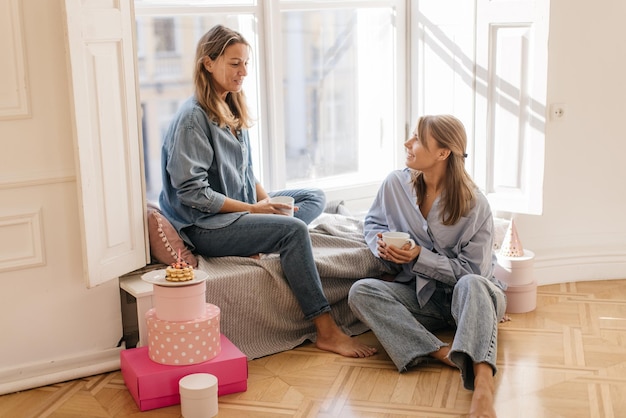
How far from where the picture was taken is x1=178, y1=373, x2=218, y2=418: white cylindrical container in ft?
8.86

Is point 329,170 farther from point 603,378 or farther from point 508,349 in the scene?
point 603,378

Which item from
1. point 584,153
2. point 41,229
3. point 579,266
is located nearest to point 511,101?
point 584,153

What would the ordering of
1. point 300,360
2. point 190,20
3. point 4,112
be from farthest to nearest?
point 190,20, point 300,360, point 4,112

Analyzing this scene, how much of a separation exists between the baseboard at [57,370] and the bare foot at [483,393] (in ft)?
4.19

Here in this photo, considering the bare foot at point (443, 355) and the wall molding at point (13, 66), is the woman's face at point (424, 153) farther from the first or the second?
the wall molding at point (13, 66)

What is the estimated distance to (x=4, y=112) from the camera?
2.82 metres

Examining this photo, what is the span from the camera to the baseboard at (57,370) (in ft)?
9.70

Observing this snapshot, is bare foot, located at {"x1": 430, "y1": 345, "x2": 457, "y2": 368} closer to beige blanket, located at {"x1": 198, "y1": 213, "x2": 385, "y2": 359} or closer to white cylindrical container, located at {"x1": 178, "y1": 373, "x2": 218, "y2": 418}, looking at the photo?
beige blanket, located at {"x1": 198, "y1": 213, "x2": 385, "y2": 359}

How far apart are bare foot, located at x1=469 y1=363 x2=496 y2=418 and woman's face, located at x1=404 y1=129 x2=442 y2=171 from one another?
79 centimetres

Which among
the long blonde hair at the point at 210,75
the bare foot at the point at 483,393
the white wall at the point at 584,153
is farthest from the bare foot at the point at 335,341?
the white wall at the point at 584,153

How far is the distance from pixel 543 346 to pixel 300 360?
93 centimetres

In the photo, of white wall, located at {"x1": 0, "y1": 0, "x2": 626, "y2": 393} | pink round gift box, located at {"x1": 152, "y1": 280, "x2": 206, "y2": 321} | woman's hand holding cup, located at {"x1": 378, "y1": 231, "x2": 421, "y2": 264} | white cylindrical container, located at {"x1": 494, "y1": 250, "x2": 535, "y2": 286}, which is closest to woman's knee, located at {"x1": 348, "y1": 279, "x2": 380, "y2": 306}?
woman's hand holding cup, located at {"x1": 378, "y1": 231, "x2": 421, "y2": 264}

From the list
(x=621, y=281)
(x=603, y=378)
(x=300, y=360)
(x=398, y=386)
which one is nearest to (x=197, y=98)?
(x=300, y=360)

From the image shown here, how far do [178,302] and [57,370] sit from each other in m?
0.56
